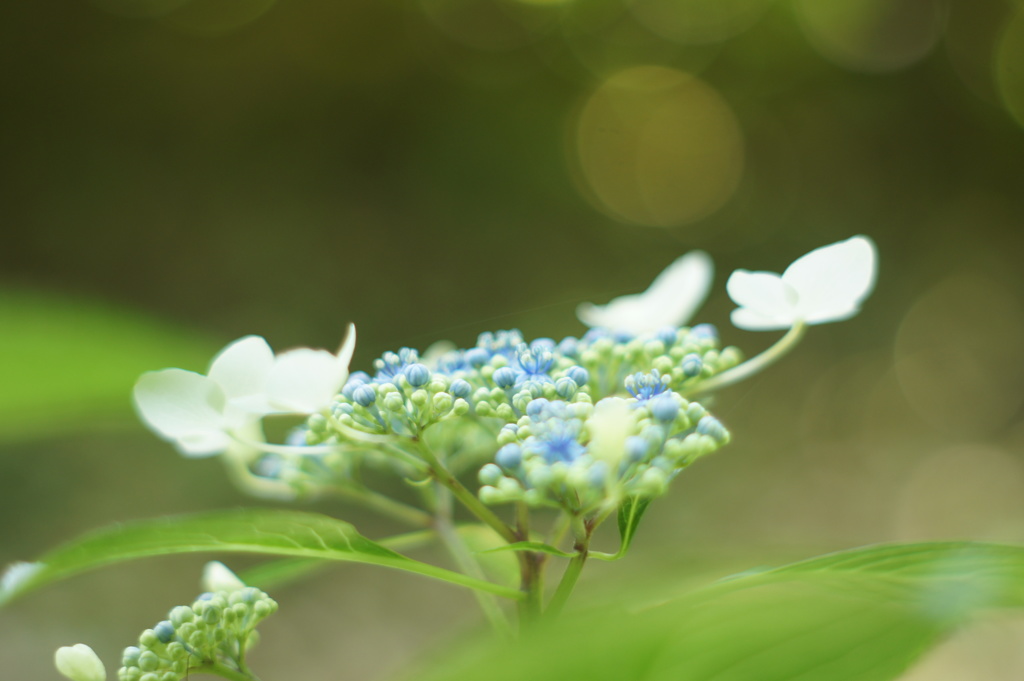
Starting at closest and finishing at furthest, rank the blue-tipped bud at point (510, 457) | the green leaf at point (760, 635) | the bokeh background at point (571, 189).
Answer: the green leaf at point (760, 635)
the blue-tipped bud at point (510, 457)
the bokeh background at point (571, 189)

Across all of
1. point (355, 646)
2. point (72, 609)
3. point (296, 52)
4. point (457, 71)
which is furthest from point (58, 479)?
point (457, 71)

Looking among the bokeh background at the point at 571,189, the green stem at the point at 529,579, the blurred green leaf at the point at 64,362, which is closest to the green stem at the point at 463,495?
the green stem at the point at 529,579

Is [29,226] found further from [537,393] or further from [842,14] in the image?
[842,14]

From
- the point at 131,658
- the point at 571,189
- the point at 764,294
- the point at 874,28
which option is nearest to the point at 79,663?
the point at 131,658

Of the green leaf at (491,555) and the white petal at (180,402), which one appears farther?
the green leaf at (491,555)

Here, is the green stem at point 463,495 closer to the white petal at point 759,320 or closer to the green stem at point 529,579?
the green stem at point 529,579

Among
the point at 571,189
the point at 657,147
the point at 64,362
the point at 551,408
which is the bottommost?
the point at 551,408

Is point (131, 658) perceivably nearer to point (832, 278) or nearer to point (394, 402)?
point (394, 402)
